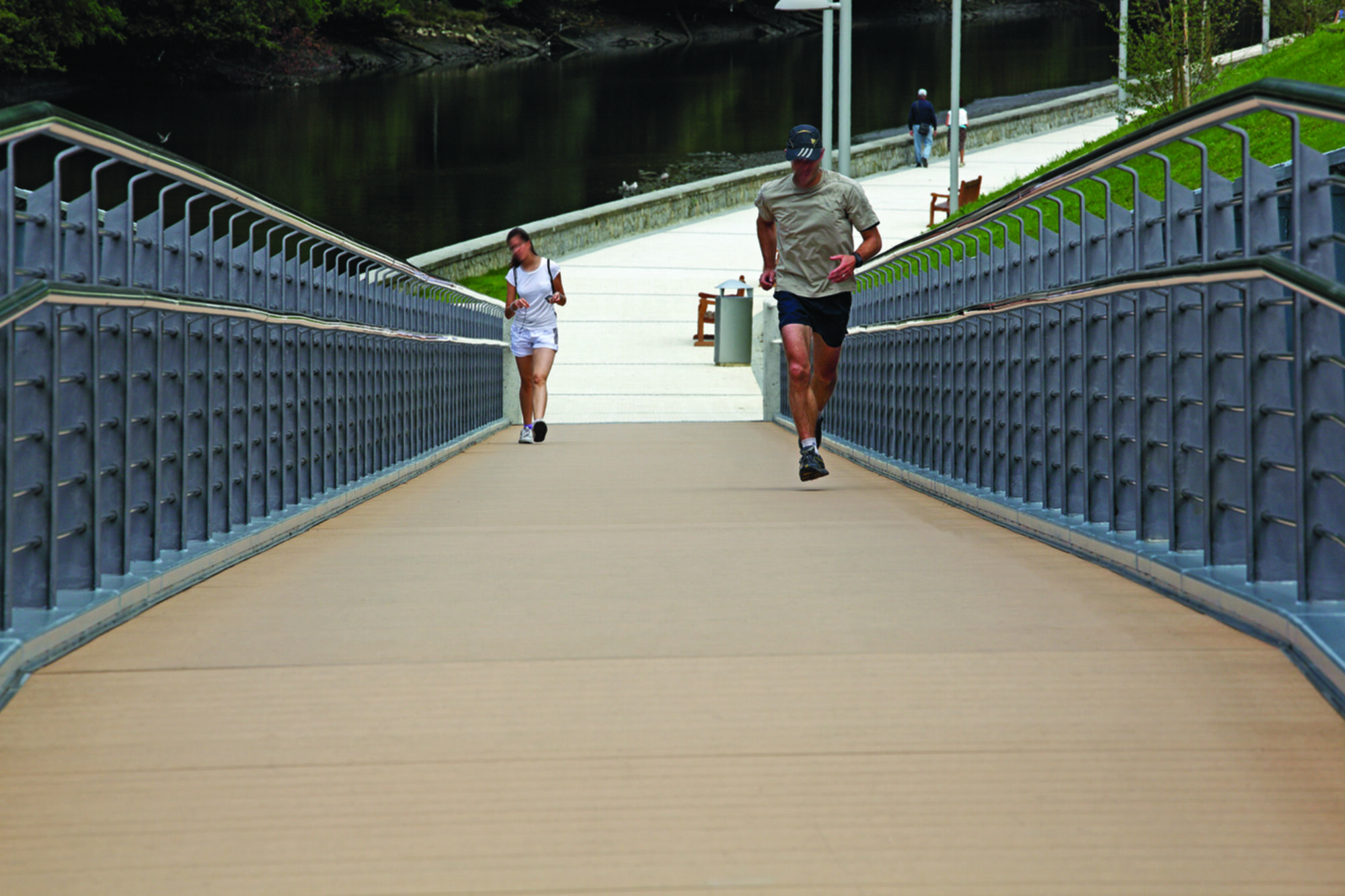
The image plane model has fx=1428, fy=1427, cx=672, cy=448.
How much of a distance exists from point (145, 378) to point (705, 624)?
210cm

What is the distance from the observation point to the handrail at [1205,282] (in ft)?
9.70

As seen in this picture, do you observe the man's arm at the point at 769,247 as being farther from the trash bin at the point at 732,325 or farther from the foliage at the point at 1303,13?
the foliage at the point at 1303,13

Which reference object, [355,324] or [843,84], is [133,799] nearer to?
[355,324]

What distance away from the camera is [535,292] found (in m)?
11.6

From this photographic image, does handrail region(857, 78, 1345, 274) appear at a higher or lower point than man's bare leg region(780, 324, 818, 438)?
higher

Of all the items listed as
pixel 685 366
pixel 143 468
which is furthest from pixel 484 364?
pixel 143 468

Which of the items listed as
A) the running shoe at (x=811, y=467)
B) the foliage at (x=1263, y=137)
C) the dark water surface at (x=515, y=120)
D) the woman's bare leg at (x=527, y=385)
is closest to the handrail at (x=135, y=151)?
the running shoe at (x=811, y=467)

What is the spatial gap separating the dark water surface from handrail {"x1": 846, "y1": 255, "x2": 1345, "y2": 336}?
2916 centimetres

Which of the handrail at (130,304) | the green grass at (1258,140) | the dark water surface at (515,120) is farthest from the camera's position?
the dark water surface at (515,120)

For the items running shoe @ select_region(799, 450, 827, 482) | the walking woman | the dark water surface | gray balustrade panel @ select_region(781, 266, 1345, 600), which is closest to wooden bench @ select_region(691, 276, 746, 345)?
the walking woman

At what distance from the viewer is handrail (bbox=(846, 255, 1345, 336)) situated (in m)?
2.96

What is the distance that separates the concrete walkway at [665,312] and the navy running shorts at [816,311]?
35.0ft

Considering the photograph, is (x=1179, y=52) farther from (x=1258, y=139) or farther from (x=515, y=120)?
(x=515, y=120)

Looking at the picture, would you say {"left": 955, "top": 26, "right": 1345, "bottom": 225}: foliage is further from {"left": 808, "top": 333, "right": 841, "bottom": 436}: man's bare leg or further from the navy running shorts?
the navy running shorts
